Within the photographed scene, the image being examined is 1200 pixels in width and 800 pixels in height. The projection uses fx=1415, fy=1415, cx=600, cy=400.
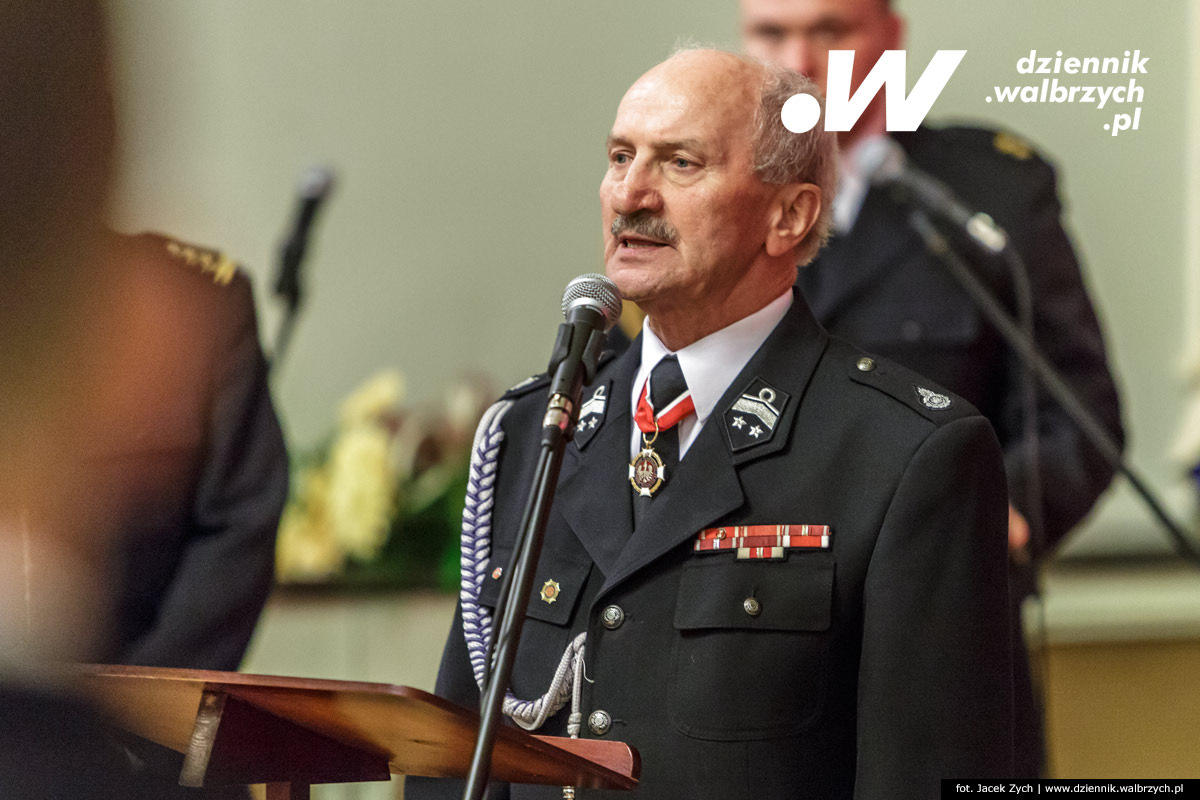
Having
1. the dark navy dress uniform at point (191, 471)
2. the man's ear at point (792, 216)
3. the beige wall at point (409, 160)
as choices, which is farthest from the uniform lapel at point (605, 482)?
the beige wall at point (409, 160)

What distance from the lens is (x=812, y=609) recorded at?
5.27 feet

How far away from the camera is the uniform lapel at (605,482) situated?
173 centimetres

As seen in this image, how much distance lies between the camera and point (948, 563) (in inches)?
62.9

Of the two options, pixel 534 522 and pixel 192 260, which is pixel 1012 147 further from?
pixel 534 522

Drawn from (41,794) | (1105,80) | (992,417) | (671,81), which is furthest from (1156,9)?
(41,794)

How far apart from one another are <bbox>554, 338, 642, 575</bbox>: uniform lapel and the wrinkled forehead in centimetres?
30

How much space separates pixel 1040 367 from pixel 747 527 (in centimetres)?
96

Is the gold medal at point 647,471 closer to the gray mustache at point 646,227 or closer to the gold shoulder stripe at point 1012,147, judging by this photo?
the gray mustache at point 646,227

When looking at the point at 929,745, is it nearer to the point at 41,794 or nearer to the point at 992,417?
the point at 41,794

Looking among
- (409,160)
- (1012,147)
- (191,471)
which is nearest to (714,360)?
(191,471)

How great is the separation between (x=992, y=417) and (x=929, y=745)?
1.16 m

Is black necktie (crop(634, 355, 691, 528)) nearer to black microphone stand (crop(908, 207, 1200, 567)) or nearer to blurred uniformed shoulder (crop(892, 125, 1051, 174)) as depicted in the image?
black microphone stand (crop(908, 207, 1200, 567))

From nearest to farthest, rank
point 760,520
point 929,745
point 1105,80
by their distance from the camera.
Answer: point 929,745
point 760,520
point 1105,80

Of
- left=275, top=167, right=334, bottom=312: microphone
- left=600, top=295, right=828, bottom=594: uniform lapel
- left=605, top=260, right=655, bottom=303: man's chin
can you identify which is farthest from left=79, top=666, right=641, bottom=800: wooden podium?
left=275, top=167, right=334, bottom=312: microphone
